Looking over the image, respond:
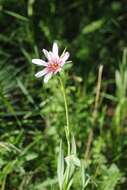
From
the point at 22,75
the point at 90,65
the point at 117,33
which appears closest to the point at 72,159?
the point at 22,75

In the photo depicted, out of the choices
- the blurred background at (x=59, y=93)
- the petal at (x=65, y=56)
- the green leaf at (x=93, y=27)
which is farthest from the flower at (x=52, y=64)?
the green leaf at (x=93, y=27)

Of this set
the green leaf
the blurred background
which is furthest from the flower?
the green leaf

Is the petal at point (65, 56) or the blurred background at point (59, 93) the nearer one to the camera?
the petal at point (65, 56)

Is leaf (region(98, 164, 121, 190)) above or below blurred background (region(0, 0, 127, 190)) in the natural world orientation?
below

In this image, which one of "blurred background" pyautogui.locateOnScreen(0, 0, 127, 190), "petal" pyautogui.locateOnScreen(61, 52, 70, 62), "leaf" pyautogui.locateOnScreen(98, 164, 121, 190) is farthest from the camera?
"blurred background" pyautogui.locateOnScreen(0, 0, 127, 190)

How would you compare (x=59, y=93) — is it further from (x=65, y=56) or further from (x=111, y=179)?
(x=65, y=56)

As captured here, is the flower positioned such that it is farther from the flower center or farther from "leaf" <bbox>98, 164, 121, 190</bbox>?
"leaf" <bbox>98, 164, 121, 190</bbox>

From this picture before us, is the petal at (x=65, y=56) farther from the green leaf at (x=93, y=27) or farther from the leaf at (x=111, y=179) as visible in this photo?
the green leaf at (x=93, y=27)

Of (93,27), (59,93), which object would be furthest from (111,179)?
(93,27)
